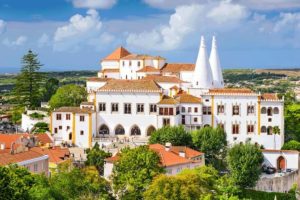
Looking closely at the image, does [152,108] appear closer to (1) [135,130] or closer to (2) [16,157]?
(1) [135,130]

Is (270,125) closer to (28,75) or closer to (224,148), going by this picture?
(224,148)

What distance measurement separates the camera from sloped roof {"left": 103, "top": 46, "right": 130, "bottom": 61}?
252 feet

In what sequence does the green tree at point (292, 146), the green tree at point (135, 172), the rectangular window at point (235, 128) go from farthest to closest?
1. the rectangular window at point (235, 128)
2. the green tree at point (292, 146)
3. the green tree at point (135, 172)

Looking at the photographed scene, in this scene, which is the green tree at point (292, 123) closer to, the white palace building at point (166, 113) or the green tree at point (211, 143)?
the white palace building at point (166, 113)

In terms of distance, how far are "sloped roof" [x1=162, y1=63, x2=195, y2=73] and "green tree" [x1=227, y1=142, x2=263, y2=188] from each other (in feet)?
58.1

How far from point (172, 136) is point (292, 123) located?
616 inches

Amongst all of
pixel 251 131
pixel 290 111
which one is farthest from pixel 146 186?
pixel 290 111

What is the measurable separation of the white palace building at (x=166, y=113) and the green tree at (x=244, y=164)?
709 centimetres

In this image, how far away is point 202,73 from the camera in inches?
2542

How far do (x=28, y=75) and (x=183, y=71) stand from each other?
17.9 metres

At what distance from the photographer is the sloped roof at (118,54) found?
7694 centimetres

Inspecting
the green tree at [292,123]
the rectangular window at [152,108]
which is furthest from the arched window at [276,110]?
the rectangular window at [152,108]

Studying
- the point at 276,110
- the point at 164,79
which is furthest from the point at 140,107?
the point at 276,110

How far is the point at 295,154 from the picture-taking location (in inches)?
2269
